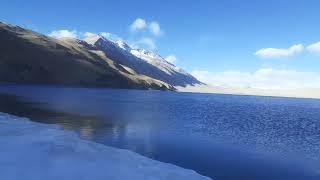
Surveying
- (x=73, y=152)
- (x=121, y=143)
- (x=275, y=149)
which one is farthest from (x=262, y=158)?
(x=73, y=152)

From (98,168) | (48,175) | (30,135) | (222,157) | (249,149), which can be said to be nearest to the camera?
(48,175)

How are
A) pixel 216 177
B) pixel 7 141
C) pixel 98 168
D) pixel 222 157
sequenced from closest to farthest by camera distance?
pixel 98 168 < pixel 7 141 < pixel 216 177 < pixel 222 157

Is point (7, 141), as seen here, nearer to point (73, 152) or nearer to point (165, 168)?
point (73, 152)

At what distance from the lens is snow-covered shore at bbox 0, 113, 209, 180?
63.6 ft

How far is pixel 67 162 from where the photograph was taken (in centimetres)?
2184

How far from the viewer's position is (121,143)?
3928 cm

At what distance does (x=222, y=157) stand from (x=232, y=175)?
7.09m

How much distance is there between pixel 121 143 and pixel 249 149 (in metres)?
14.4

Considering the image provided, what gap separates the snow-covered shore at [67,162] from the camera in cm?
1939

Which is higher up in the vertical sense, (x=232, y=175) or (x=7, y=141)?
(x=7, y=141)

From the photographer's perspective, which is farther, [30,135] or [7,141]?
[30,135]


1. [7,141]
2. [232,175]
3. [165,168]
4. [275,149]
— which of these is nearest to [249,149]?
[275,149]

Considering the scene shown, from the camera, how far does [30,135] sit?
3002cm

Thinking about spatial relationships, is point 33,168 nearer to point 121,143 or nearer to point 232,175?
point 232,175
